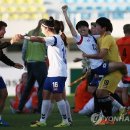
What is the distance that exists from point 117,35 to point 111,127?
21.6 metres

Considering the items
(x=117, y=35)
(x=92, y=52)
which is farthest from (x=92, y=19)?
(x=92, y=52)

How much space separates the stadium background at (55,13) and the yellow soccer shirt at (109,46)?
1895 cm

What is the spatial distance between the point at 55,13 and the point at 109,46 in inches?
823

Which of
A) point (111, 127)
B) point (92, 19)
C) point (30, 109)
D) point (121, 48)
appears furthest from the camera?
point (92, 19)

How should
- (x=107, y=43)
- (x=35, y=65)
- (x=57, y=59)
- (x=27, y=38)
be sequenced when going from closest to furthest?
(x=27, y=38)
(x=107, y=43)
(x=57, y=59)
(x=35, y=65)

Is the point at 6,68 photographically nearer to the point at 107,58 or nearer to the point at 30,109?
the point at 30,109

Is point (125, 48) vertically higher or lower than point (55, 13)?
lower

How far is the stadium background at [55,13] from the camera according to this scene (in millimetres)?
29688

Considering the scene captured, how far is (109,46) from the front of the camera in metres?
9.04

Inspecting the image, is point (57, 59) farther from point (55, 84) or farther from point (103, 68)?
point (103, 68)

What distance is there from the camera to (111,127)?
8.87 metres

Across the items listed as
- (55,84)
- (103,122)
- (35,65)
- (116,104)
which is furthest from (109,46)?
(35,65)

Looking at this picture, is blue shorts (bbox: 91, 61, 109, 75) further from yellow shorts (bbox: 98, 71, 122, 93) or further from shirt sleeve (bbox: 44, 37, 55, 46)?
shirt sleeve (bbox: 44, 37, 55, 46)

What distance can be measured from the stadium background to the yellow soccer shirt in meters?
19.0
